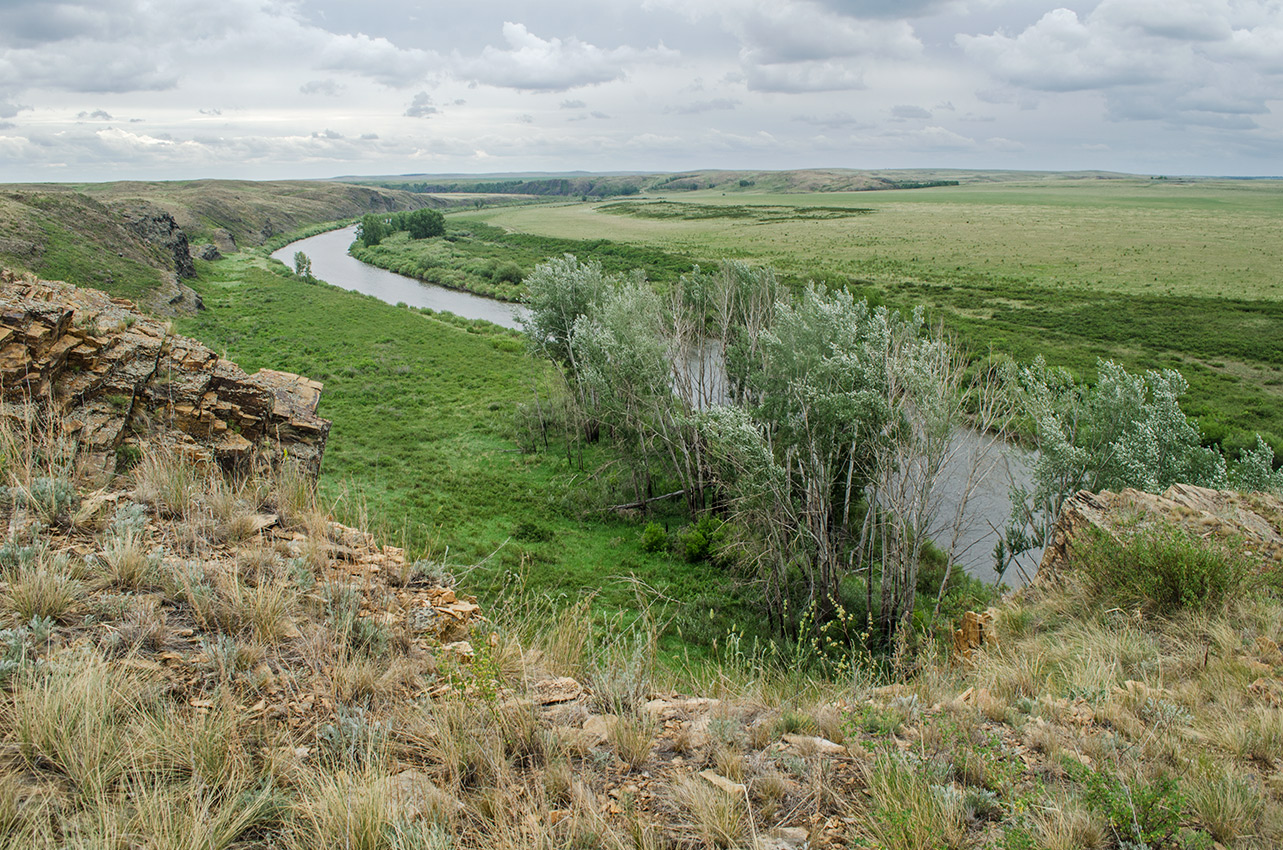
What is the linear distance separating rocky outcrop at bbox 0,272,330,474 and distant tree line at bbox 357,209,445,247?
93234 millimetres

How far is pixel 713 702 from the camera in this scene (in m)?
5.01

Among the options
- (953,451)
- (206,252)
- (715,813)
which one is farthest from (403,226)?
(715,813)

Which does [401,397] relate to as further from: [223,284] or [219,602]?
[223,284]

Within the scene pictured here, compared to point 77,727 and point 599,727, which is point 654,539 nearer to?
point 599,727

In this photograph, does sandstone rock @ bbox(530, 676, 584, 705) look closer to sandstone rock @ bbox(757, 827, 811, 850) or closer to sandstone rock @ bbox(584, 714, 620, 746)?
sandstone rock @ bbox(584, 714, 620, 746)

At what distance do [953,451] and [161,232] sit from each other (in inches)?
2750

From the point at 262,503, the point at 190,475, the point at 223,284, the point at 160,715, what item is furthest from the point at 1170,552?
the point at 223,284

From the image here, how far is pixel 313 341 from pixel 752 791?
42.9 meters

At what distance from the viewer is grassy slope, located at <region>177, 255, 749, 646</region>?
16.9 m

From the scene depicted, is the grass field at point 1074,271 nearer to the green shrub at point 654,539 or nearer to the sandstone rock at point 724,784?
the green shrub at point 654,539

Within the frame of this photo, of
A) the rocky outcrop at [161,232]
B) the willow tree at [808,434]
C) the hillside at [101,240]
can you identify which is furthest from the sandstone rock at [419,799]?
the rocky outcrop at [161,232]

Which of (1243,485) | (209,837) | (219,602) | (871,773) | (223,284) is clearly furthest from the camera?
(223,284)

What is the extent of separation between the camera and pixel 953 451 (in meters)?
15.0

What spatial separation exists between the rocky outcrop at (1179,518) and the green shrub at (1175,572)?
0.55m
